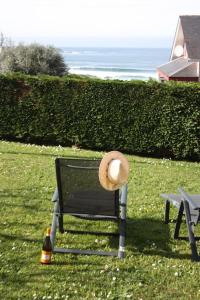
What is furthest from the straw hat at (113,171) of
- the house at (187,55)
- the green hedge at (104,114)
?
the house at (187,55)

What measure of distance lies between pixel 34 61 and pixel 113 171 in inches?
1047

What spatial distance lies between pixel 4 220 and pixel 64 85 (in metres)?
8.10

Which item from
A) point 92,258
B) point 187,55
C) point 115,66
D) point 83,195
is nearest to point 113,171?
point 83,195

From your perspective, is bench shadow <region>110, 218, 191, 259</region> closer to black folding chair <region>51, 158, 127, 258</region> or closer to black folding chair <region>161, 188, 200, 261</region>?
black folding chair <region>161, 188, 200, 261</region>

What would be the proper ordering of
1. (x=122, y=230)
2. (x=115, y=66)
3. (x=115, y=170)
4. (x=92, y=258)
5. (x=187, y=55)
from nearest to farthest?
1. (x=92, y=258)
2. (x=115, y=170)
3. (x=122, y=230)
4. (x=187, y=55)
5. (x=115, y=66)

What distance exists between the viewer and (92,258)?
540cm

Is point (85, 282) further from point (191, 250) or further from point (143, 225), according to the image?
point (143, 225)

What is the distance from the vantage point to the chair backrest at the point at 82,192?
18.8 feet

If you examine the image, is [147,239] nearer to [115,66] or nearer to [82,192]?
[82,192]

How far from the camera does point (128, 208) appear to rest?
746cm

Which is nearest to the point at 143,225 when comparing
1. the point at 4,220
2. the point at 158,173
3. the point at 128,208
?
the point at 128,208

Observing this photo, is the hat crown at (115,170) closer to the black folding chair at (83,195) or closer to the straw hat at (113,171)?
the straw hat at (113,171)

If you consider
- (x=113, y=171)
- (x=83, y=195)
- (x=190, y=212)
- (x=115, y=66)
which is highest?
(x=115, y=66)

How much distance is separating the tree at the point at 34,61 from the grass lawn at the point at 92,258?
895 inches
